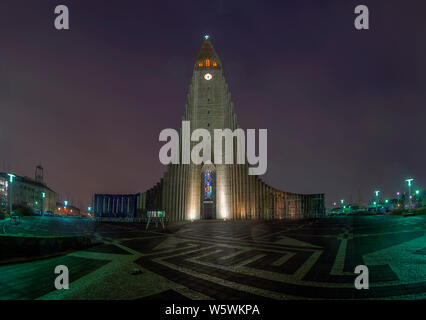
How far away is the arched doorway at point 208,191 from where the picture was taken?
1554 inches

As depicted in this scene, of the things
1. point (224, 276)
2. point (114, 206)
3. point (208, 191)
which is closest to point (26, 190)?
point (114, 206)

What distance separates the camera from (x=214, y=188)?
39.5 m

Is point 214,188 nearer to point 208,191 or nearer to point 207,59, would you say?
point 208,191

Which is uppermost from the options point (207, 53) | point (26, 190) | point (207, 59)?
point (207, 53)

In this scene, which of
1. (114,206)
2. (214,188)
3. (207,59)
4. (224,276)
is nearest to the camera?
(224,276)

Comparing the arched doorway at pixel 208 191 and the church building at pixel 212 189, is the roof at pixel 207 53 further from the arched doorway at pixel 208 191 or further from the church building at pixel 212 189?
the arched doorway at pixel 208 191

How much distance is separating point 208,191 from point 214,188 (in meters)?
1.37

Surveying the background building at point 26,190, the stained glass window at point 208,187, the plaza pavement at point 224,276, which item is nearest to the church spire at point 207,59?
the stained glass window at point 208,187

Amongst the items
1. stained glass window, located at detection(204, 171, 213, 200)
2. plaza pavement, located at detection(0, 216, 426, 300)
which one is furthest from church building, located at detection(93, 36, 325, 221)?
plaza pavement, located at detection(0, 216, 426, 300)

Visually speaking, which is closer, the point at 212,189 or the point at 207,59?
the point at 212,189

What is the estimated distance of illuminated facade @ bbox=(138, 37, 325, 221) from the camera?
121ft
